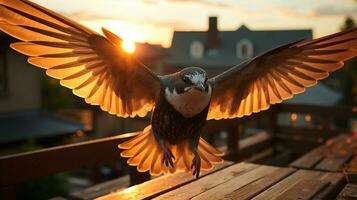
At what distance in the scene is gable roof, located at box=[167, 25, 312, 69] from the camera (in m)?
10.7

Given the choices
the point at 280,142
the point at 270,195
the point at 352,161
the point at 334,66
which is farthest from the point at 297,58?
the point at 280,142

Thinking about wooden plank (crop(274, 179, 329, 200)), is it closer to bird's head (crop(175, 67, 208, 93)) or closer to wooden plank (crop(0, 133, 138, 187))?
bird's head (crop(175, 67, 208, 93))

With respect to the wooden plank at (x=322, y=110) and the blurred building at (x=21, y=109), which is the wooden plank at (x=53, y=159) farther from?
the blurred building at (x=21, y=109)

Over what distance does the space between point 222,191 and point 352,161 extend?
182cm

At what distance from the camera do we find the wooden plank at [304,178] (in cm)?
231

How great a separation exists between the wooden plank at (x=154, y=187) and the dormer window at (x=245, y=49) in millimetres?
13129

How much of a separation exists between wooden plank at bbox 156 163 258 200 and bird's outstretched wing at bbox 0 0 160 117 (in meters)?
0.55

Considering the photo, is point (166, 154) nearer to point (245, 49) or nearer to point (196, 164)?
point (196, 164)

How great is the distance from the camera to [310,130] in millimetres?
5973

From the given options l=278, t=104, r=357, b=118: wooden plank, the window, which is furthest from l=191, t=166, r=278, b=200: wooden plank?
the window

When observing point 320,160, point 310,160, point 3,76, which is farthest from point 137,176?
point 3,76

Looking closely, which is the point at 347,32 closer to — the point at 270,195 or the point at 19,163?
the point at 270,195

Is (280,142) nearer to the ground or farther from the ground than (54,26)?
nearer to the ground

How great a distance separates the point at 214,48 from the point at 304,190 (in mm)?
14282
